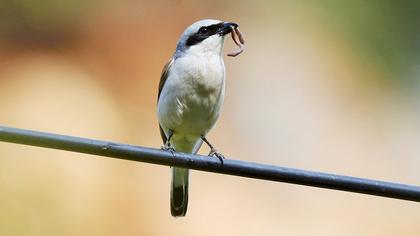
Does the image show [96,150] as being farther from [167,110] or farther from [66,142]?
[167,110]

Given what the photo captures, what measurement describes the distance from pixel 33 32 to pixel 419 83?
2.83m

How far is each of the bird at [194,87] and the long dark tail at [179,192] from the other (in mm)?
243

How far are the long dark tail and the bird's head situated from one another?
0.72 meters

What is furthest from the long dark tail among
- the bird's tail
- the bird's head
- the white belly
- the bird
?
the bird's head

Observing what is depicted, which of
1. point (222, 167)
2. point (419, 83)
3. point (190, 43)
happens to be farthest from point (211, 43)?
point (419, 83)

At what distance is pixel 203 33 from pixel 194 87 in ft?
1.23

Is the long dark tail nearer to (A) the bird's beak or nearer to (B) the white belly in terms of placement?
(B) the white belly

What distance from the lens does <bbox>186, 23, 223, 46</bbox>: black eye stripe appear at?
3958 mm

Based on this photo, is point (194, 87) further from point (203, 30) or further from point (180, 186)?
point (180, 186)

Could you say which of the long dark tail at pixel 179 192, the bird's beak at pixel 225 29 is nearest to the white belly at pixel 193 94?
the bird's beak at pixel 225 29

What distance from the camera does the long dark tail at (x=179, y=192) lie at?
422cm

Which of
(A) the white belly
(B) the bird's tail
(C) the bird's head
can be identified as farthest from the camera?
(B) the bird's tail

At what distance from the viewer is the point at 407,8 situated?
5910 millimetres

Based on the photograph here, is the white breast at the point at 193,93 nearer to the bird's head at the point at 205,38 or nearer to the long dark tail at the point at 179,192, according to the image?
the bird's head at the point at 205,38
